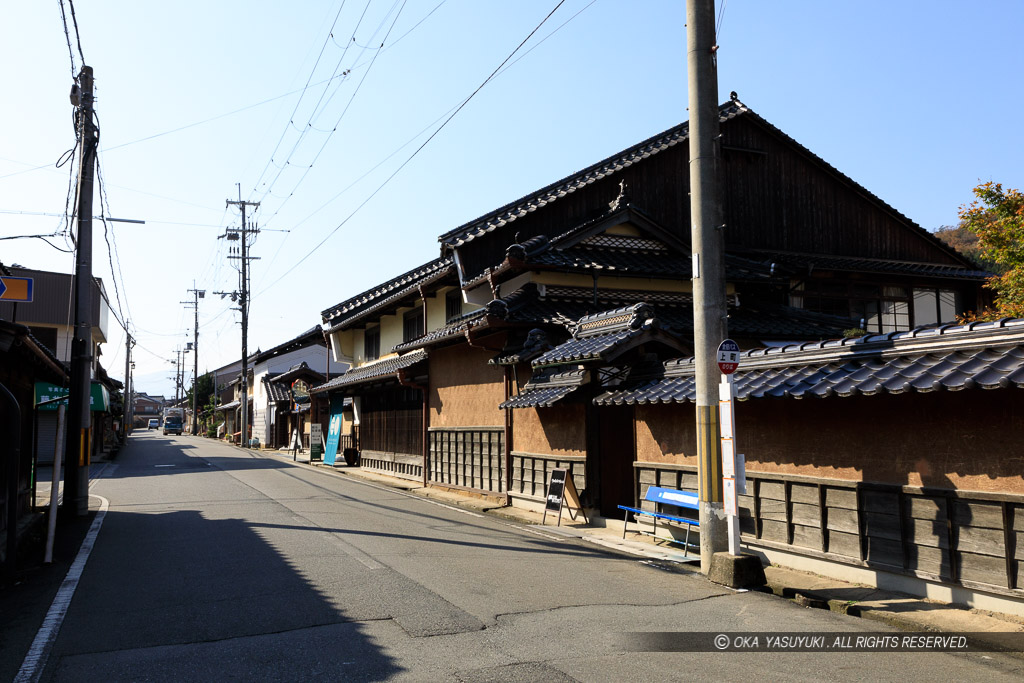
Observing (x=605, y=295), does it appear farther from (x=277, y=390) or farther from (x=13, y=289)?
(x=277, y=390)

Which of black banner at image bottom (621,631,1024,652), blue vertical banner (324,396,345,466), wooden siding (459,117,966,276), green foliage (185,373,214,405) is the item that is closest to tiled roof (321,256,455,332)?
blue vertical banner (324,396,345,466)

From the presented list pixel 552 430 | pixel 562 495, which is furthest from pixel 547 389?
pixel 562 495

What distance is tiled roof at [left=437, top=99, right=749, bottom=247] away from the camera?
1930cm

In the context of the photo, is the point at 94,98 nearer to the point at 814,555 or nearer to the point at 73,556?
the point at 73,556

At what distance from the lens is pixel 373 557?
10.2m

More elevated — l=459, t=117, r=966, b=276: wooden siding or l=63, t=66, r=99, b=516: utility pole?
l=459, t=117, r=966, b=276: wooden siding

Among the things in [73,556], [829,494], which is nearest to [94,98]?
[73,556]

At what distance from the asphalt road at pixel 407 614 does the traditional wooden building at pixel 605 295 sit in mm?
3207

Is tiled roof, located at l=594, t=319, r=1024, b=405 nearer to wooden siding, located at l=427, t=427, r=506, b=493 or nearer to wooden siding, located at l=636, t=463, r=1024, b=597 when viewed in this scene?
wooden siding, located at l=636, t=463, r=1024, b=597

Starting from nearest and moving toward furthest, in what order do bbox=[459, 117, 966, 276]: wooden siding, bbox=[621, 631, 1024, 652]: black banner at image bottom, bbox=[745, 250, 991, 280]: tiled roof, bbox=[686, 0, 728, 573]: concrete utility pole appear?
bbox=[621, 631, 1024, 652]: black banner at image bottom → bbox=[686, 0, 728, 573]: concrete utility pole → bbox=[745, 250, 991, 280]: tiled roof → bbox=[459, 117, 966, 276]: wooden siding

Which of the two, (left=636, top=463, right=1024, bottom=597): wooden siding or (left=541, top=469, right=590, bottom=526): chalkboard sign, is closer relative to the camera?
(left=636, top=463, right=1024, bottom=597): wooden siding

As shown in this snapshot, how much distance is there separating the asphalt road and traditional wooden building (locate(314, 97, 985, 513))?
321cm

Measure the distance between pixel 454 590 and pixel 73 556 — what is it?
6233 millimetres

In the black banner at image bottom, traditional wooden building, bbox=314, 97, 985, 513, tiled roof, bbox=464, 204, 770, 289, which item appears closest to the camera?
the black banner at image bottom
